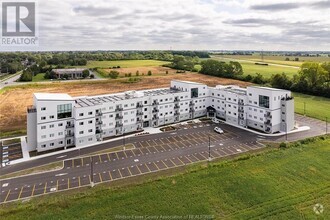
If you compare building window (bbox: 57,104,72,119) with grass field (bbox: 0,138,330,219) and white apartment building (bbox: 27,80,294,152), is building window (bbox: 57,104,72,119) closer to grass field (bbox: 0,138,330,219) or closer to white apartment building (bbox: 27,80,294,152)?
white apartment building (bbox: 27,80,294,152)

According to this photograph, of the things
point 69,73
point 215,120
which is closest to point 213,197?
point 215,120

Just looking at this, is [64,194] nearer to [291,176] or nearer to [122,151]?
[122,151]

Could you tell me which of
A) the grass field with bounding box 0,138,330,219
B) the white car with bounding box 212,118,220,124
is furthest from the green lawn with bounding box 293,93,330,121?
the grass field with bounding box 0,138,330,219

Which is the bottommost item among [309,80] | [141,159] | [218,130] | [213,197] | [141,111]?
[213,197]

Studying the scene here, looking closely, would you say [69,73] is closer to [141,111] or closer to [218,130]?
[141,111]

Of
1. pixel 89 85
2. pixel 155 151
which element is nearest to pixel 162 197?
pixel 155 151

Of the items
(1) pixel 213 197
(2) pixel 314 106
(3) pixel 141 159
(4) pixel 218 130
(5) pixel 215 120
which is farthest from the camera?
(2) pixel 314 106

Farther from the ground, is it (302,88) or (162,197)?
(302,88)

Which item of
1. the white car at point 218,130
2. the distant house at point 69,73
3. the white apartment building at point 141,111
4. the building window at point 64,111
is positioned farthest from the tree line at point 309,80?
the distant house at point 69,73
